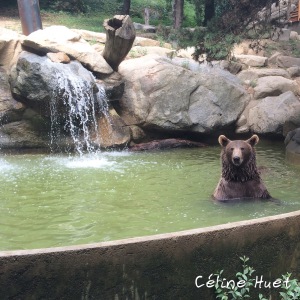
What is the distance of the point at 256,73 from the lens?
1502cm

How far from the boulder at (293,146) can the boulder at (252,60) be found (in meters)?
4.75

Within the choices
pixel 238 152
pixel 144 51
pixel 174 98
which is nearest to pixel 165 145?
pixel 174 98

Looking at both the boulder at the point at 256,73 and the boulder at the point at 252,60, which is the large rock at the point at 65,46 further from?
the boulder at the point at 252,60

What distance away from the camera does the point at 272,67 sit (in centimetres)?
1666

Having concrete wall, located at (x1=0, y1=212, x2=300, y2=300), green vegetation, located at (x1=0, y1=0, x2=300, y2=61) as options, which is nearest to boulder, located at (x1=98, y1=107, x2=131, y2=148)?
green vegetation, located at (x1=0, y1=0, x2=300, y2=61)

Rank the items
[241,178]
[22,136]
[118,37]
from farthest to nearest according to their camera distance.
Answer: [22,136]
[118,37]
[241,178]

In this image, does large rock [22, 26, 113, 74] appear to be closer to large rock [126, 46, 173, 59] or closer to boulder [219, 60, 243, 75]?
large rock [126, 46, 173, 59]

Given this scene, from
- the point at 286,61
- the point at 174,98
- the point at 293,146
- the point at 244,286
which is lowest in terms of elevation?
the point at 293,146

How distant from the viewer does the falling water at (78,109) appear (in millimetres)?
11477

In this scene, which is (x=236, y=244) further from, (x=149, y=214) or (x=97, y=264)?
(x=149, y=214)

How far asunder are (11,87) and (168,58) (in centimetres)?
437

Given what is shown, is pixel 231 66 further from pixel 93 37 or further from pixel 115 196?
pixel 115 196

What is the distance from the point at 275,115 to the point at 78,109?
15.5 feet

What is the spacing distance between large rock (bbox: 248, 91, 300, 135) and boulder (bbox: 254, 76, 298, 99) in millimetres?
539
